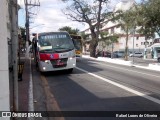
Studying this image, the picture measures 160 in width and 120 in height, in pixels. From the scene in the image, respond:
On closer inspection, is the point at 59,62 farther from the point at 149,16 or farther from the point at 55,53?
the point at 149,16

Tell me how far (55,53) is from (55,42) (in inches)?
36.7

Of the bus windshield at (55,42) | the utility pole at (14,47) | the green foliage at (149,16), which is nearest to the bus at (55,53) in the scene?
the bus windshield at (55,42)

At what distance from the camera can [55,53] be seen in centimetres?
1994

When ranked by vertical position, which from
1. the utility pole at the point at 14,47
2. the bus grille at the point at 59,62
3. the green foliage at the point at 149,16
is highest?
the green foliage at the point at 149,16

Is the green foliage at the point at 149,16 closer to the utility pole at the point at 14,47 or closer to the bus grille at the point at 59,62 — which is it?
the bus grille at the point at 59,62

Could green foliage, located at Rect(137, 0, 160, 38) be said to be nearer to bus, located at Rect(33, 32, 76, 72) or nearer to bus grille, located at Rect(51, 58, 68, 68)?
bus, located at Rect(33, 32, 76, 72)

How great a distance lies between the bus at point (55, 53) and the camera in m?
20.0

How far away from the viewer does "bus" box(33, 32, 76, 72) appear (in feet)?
65.5

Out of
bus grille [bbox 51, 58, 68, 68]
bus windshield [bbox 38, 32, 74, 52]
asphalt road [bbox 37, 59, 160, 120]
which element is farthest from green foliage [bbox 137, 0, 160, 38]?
asphalt road [bbox 37, 59, 160, 120]

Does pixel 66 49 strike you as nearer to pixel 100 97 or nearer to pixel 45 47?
pixel 45 47

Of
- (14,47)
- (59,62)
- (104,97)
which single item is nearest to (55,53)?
(59,62)

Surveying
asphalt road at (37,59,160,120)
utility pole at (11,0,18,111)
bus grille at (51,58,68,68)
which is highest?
utility pole at (11,0,18,111)

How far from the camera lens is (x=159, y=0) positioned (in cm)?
2827

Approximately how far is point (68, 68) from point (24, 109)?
1102cm
